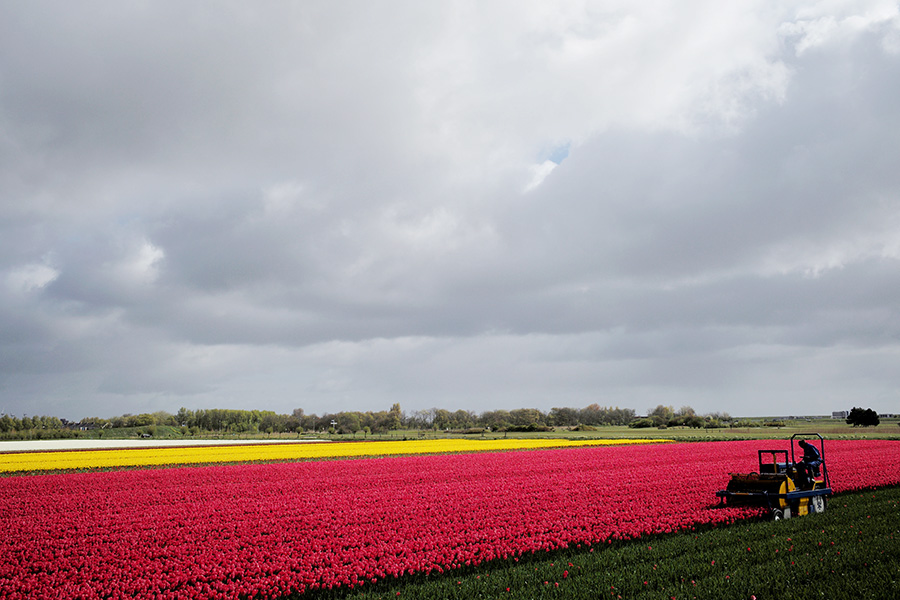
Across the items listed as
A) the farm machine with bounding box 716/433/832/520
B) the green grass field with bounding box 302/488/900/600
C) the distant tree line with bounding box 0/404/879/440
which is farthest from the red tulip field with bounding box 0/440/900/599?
the distant tree line with bounding box 0/404/879/440

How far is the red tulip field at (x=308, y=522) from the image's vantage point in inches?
400

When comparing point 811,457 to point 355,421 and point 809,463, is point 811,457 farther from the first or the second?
point 355,421

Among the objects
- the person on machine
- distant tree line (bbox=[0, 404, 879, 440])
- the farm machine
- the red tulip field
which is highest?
the person on machine

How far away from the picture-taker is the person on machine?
49.0 feet

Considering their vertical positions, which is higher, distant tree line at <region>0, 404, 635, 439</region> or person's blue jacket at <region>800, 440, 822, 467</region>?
person's blue jacket at <region>800, 440, 822, 467</region>

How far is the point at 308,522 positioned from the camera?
581 inches

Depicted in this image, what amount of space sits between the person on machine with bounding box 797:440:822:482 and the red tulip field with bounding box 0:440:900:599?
1895 mm

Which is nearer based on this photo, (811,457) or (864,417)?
(811,457)

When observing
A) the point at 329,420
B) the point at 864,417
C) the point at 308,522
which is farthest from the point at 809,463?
the point at 329,420

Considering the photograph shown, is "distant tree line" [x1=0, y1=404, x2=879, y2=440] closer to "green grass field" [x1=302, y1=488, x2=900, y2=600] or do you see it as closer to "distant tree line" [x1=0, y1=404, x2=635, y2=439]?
"distant tree line" [x1=0, y1=404, x2=635, y2=439]

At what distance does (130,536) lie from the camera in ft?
44.0

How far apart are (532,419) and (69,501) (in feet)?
556

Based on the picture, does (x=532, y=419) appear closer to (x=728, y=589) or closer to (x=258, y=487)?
(x=258, y=487)

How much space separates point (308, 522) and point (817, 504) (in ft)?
47.1
